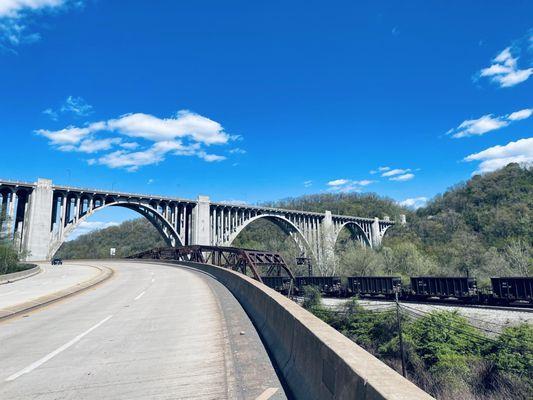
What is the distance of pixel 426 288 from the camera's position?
32594mm

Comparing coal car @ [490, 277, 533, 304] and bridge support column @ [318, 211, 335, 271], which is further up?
bridge support column @ [318, 211, 335, 271]

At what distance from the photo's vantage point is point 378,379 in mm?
2750

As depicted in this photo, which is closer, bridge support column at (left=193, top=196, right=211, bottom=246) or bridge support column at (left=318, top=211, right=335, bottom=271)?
bridge support column at (left=193, top=196, right=211, bottom=246)

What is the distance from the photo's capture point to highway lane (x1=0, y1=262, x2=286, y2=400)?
4.98m

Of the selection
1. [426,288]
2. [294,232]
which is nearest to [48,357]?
[426,288]

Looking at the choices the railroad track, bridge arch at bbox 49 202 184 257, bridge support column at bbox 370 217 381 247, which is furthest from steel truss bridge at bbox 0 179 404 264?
the railroad track

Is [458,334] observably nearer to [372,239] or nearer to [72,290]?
[72,290]

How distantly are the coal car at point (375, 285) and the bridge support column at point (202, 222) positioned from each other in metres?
29.1

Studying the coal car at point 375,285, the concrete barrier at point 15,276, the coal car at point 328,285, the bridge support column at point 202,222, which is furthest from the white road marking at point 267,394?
the bridge support column at point 202,222

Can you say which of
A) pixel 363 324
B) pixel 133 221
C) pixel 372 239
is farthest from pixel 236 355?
pixel 133 221

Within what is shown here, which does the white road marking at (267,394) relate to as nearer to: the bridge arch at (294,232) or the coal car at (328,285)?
the coal car at (328,285)

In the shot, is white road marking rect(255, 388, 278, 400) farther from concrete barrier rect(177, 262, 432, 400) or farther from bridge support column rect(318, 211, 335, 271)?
bridge support column rect(318, 211, 335, 271)

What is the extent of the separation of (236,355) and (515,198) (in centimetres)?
11619

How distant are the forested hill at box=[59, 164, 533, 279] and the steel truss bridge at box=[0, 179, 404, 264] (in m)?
6.09
